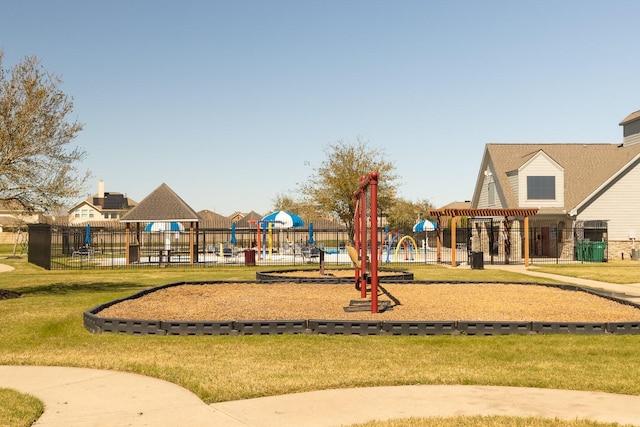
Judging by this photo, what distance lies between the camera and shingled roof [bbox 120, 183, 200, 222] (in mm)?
38750

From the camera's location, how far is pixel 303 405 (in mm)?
6977

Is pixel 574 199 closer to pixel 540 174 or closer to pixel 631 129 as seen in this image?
pixel 540 174

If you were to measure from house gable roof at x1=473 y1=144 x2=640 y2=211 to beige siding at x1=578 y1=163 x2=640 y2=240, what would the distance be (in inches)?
32.5

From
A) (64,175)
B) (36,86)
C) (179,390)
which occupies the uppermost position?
(36,86)

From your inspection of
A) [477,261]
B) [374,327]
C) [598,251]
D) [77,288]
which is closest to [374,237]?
[374,327]

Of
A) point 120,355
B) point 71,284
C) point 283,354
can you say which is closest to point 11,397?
point 120,355

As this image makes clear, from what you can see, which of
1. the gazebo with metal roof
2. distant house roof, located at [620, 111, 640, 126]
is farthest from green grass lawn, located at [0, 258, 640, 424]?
distant house roof, located at [620, 111, 640, 126]

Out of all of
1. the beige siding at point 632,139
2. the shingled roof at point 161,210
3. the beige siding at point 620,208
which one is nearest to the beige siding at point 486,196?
the beige siding at point 620,208

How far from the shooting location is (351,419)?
6.45 m

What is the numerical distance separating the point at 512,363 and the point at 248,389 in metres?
3.99

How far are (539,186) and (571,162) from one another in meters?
5.44

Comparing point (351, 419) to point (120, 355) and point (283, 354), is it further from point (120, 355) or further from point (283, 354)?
point (120, 355)

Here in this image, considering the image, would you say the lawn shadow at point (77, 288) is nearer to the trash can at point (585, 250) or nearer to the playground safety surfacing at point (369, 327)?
the playground safety surfacing at point (369, 327)

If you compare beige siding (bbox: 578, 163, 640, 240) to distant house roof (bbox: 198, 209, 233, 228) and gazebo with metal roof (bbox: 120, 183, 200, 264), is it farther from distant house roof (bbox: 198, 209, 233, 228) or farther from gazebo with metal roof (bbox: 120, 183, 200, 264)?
distant house roof (bbox: 198, 209, 233, 228)
